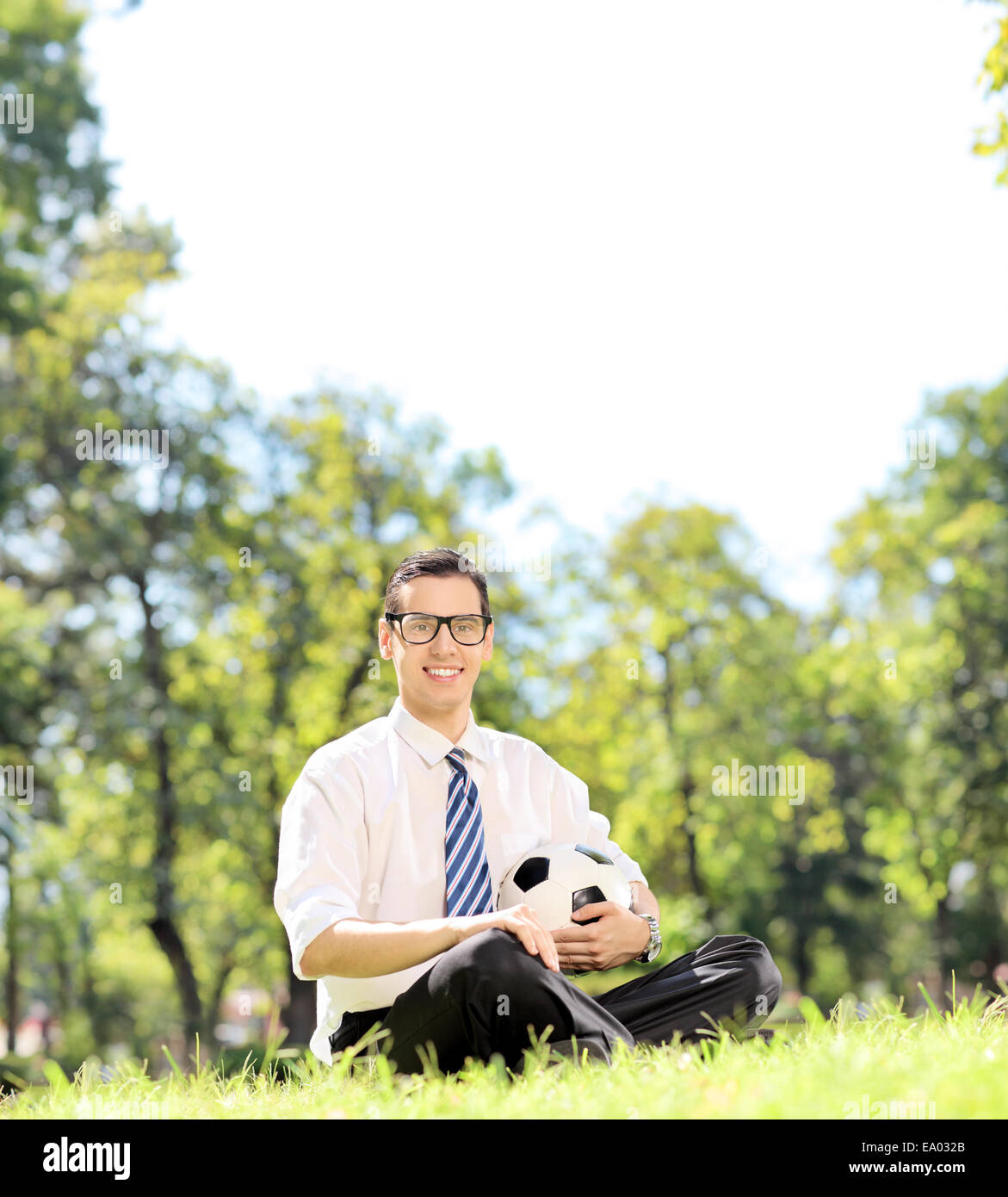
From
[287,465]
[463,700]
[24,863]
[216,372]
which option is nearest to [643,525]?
[287,465]

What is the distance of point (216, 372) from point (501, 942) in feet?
63.6

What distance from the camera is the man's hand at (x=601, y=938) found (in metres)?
4.15

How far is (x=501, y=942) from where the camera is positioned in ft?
11.7

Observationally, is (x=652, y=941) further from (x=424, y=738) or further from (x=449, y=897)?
(x=424, y=738)

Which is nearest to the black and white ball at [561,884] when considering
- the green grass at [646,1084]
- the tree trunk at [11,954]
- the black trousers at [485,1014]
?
the black trousers at [485,1014]

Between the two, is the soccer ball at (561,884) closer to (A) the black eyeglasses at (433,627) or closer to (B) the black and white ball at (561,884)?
Result: (B) the black and white ball at (561,884)

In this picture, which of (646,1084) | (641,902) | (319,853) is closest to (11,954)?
(641,902)

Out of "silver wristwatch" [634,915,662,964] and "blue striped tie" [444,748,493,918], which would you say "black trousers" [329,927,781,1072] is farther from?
"blue striped tie" [444,748,493,918]

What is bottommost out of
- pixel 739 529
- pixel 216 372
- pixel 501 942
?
pixel 501 942

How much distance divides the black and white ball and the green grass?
57 cm

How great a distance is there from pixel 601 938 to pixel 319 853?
1056 mm

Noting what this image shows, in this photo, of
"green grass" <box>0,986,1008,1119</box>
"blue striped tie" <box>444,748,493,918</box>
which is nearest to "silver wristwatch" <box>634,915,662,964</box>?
"green grass" <box>0,986,1008,1119</box>
